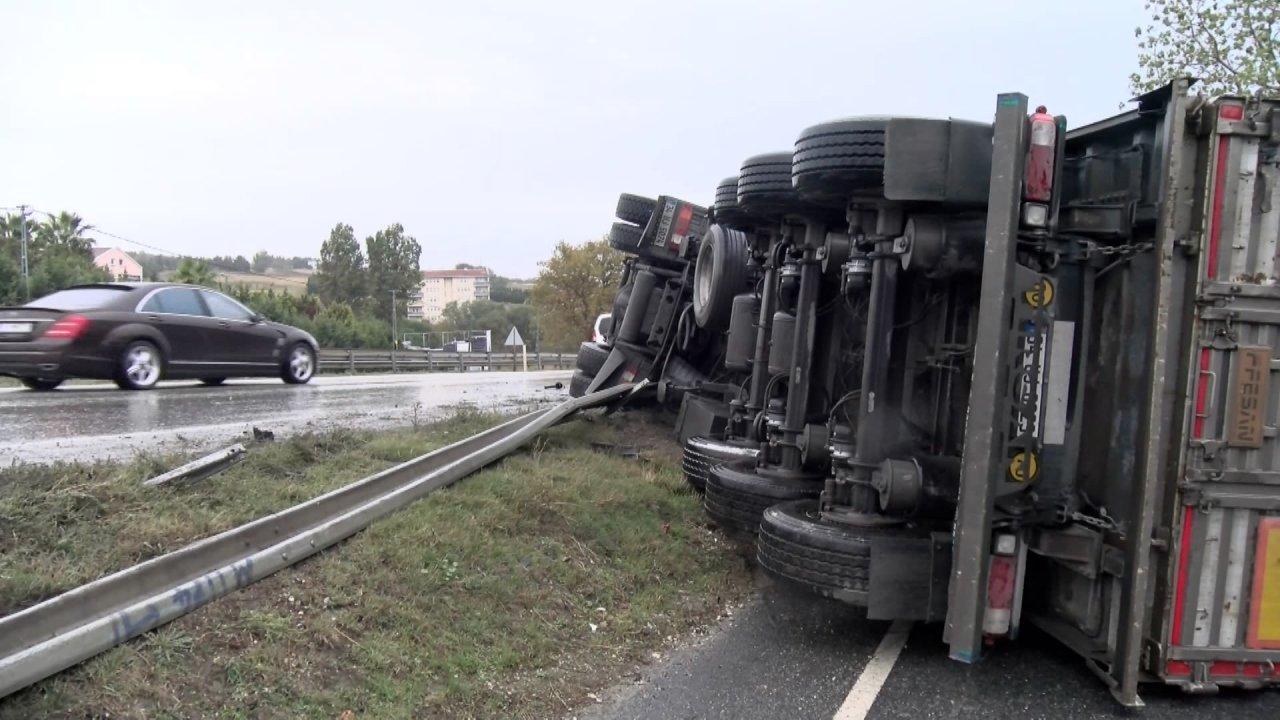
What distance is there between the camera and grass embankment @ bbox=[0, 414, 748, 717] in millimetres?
2887

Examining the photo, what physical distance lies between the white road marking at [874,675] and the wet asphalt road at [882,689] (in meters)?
0.03

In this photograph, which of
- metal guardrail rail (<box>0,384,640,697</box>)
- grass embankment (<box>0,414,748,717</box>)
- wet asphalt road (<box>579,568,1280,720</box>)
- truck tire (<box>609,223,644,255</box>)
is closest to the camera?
metal guardrail rail (<box>0,384,640,697</box>)

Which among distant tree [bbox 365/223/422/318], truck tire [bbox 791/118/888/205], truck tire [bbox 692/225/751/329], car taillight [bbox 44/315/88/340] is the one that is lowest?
car taillight [bbox 44/315/88/340]

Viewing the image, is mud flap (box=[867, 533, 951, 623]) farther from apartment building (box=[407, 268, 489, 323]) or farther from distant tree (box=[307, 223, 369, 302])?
apartment building (box=[407, 268, 489, 323])

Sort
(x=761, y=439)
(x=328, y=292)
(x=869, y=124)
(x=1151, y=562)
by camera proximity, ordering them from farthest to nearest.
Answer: (x=328, y=292) < (x=761, y=439) < (x=869, y=124) < (x=1151, y=562)

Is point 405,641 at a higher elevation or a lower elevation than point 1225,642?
lower

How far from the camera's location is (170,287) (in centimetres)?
998

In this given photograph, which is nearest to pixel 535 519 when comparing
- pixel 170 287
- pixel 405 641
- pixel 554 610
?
pixel 554 610

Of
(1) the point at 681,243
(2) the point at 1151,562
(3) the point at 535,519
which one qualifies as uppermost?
(1) the point at 681,243

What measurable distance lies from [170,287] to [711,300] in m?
6.53

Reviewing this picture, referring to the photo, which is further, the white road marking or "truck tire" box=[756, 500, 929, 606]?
"truck tire" box=[756, 500, 929, 606]

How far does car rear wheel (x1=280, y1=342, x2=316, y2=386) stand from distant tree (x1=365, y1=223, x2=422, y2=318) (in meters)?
73.2

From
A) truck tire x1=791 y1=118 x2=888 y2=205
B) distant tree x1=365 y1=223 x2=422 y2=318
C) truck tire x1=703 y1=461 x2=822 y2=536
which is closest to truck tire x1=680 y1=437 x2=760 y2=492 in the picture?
truck tire x1=703 y1=461 x2=822 y2=536

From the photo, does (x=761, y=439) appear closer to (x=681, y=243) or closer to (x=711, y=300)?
(x=711, y=300)
